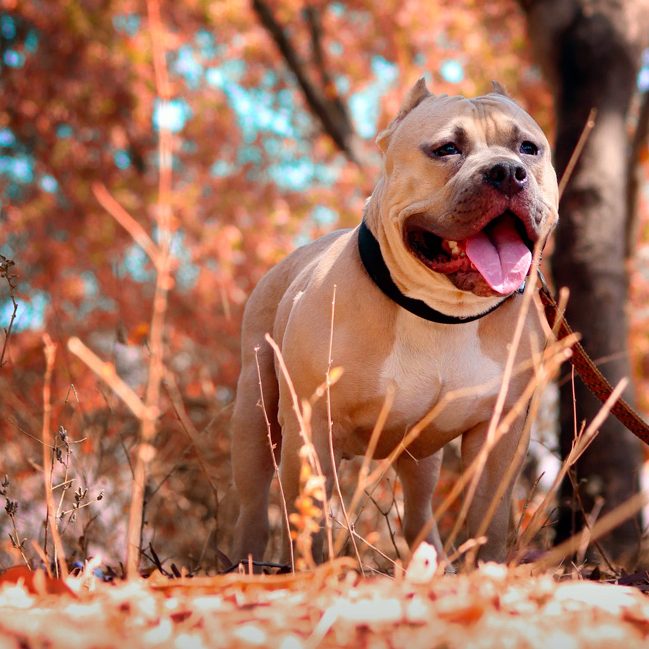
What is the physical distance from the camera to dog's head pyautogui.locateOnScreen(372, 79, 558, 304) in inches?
113

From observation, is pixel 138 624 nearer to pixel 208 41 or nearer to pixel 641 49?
pixel 641 49

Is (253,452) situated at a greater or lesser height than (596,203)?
lesser

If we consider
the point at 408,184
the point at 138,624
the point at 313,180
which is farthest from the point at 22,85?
the point at 138,624

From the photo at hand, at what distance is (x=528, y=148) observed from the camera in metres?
3.19

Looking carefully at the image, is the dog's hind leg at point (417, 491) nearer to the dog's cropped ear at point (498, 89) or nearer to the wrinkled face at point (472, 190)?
the wrinkled face at point (472, 190)

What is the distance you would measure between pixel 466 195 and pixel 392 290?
430 mm

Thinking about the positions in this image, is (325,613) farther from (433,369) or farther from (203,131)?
(203,131)

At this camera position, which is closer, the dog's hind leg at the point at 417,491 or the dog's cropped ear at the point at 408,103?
the dog's cropped ear at the point at 408,103

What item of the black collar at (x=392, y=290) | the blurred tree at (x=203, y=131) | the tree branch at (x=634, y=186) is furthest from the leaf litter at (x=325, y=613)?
Result: the blurred tree at (x=203, y=131)

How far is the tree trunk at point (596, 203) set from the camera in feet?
17.3

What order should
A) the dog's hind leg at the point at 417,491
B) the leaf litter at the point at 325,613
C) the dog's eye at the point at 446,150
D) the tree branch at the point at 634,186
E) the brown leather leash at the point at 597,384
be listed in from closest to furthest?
the leaf litter at the point at 325,613
the dog's eye at the point at 446,150
the brown leather leash at the point at 597,384
the dog's hind leg at the point at 417,491
the tree branch at the point at 634,186

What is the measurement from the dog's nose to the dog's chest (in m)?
0.54

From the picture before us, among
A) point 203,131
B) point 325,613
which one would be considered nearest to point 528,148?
point 325,613

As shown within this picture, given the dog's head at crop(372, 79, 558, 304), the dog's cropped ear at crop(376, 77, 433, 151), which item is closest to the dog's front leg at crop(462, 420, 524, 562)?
the dog's head at crop(372, 79, 558, 304)
